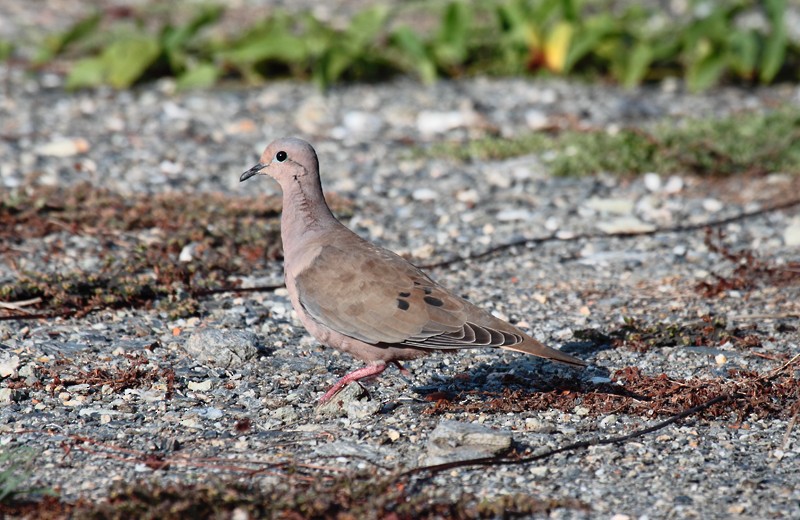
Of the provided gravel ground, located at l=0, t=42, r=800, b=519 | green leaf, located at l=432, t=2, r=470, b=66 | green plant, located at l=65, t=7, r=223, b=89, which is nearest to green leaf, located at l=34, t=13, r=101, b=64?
green plant, located at l=65, t=7, r=223, b=89

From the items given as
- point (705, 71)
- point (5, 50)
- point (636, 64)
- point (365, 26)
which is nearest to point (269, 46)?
point (365, 26)

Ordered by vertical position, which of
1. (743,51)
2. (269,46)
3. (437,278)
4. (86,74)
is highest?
(269,46)

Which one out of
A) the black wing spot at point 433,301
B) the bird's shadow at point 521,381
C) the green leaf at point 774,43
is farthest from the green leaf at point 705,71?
→ the black wing spot at point 433,301

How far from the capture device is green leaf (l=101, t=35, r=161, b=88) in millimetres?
9445

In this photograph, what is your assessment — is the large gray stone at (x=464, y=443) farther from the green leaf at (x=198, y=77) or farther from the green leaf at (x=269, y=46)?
A: the green leaf at (x=269, y=46)

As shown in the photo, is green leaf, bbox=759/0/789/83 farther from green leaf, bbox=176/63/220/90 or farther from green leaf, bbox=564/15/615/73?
green leaf, bbox=176/63/220/90

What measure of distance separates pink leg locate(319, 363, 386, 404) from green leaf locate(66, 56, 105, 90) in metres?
5.57

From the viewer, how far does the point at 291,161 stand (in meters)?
5.21

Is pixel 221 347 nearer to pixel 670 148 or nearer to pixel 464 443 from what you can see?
pixel 464 443

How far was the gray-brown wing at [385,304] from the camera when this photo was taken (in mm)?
4484

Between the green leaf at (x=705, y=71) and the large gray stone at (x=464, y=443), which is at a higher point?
the green leaf at (x=705, y=71)

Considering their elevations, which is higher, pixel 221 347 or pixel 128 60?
pixel 128 60

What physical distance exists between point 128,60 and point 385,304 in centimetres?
573

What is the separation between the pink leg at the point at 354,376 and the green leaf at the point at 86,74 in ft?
18.3
